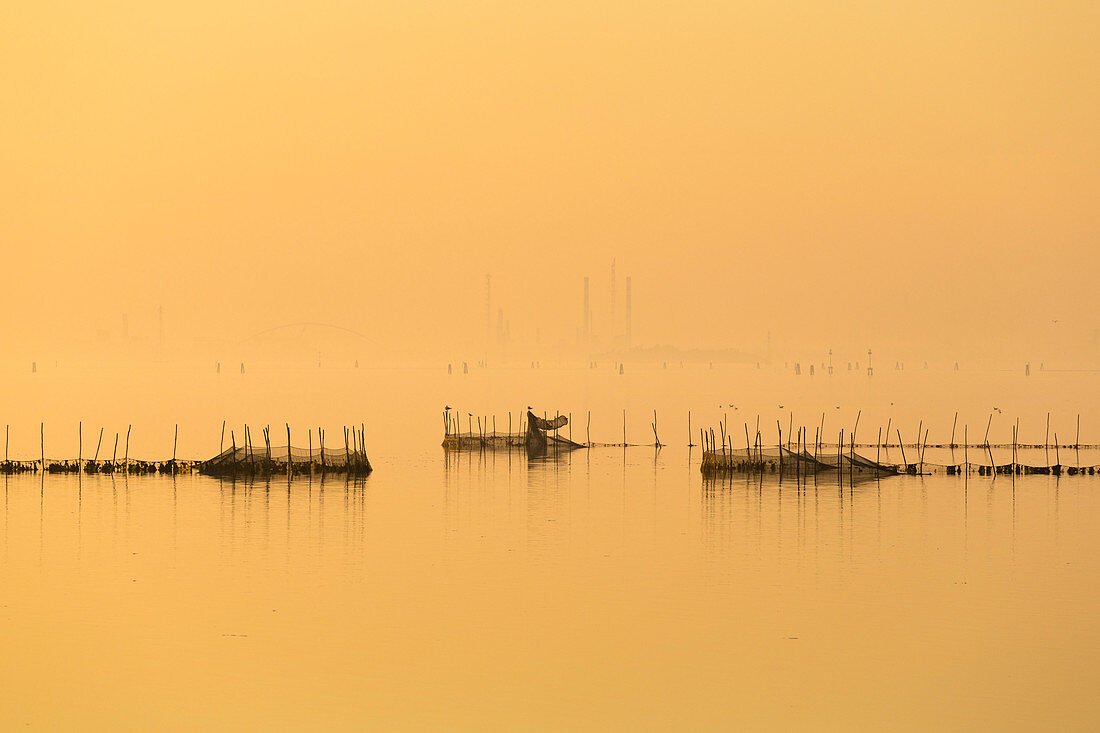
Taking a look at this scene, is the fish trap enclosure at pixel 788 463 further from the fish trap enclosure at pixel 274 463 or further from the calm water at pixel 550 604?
the fish trap enclosure at pixel 274 463

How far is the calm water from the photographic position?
23.7m

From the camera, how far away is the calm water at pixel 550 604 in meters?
23.7

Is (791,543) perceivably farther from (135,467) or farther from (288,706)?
(135,467)

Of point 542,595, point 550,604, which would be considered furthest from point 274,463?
point 550,604

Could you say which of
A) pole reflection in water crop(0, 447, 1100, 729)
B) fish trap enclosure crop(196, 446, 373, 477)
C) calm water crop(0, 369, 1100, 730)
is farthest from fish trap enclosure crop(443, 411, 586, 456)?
pole reflection in water crop(0, 447, 1100, 729)

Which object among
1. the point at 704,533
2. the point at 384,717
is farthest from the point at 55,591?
the point at 704,533

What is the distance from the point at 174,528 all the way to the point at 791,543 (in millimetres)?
18568

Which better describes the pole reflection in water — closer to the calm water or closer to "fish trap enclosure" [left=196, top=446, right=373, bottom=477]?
the calm water

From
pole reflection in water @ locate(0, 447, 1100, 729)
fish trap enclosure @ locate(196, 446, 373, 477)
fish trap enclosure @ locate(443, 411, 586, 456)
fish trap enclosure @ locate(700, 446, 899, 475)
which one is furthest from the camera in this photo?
fish trap enclosure @ locate(443, 411, 586, 456)

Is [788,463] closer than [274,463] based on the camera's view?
No

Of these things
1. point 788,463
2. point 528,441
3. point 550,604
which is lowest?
point 550,604

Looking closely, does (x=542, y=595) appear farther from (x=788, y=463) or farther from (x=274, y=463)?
→ (x=788, y=463)

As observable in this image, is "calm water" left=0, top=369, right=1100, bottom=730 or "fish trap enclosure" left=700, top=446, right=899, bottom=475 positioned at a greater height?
"fish trap enclosure" left=700, top=446, right=899, bottom=475

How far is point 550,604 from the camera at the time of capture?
3091cm
